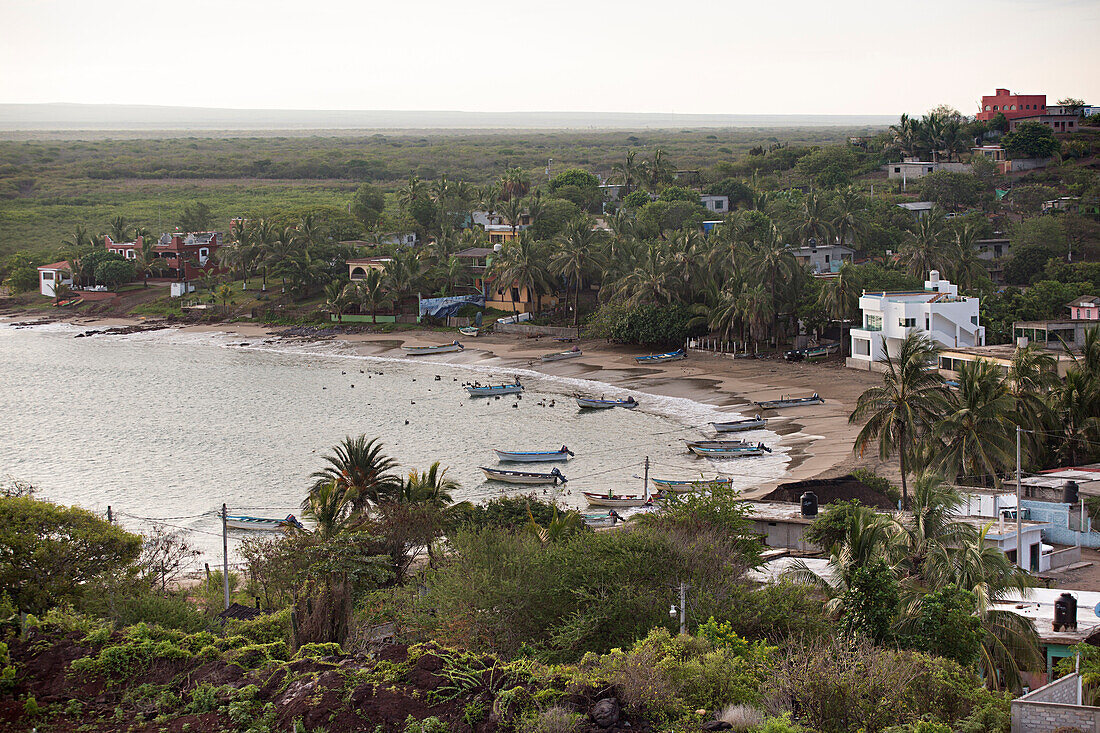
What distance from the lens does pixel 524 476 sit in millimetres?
50781

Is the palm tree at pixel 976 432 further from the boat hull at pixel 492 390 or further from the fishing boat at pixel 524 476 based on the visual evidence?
the boat hull at pixel 492 390

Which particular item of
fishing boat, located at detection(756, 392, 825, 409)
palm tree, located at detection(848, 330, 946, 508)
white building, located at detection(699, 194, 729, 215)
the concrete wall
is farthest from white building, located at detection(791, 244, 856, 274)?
the concrete wall

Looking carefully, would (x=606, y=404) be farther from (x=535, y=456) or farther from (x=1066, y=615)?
(x=1066, y=615)

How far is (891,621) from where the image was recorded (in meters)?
21.9

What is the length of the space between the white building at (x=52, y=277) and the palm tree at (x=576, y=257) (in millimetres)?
57329

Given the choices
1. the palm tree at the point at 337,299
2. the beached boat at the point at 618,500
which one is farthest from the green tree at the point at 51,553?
the palm tree at the point at 337,299

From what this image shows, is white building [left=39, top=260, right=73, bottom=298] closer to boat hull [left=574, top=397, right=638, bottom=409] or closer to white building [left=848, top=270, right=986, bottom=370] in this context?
boat hull [left=574, top=397, right=638, bottom=409]

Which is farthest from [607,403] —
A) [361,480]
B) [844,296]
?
[361,480]

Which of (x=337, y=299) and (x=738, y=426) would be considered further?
(x=337, y=299)

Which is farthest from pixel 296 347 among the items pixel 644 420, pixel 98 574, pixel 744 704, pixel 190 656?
pixel 744 704

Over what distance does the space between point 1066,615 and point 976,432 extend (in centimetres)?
1455

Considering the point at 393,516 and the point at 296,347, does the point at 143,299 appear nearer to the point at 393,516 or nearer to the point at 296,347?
the point at 296,347

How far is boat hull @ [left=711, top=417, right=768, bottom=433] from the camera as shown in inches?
2258

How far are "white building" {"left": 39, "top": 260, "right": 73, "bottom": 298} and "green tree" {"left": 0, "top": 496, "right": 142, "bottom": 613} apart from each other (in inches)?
3824
